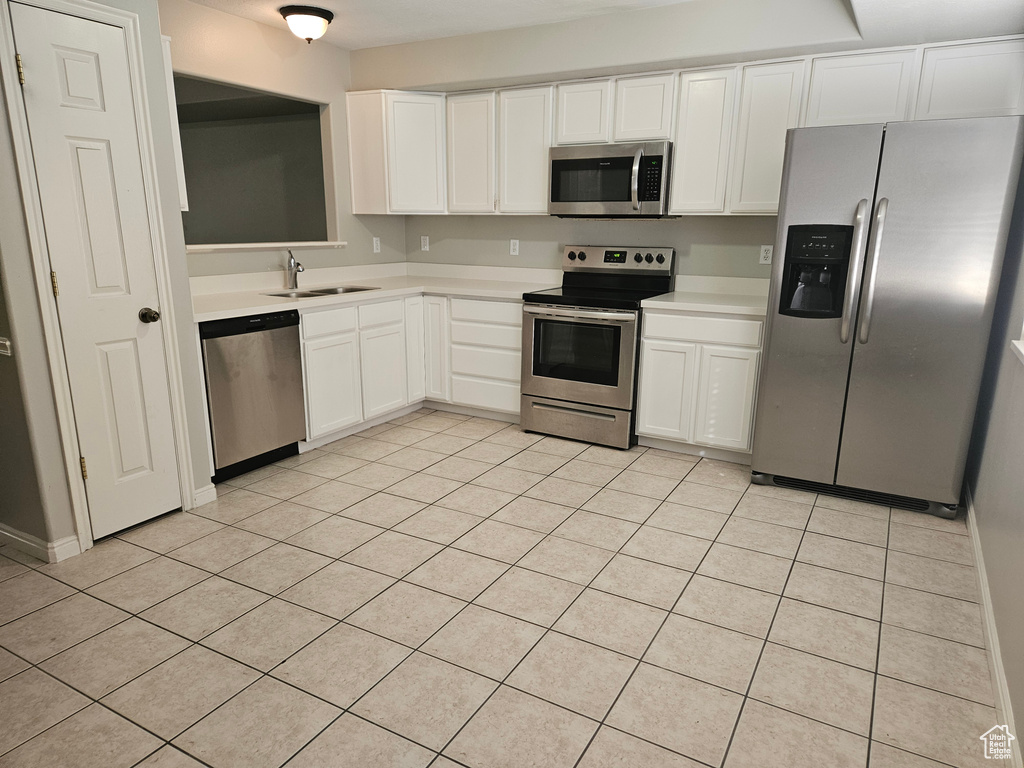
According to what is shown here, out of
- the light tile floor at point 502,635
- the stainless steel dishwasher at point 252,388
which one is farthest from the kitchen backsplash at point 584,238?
the stainless steel dishwasher at point 252,388

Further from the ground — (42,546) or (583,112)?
(583,112)

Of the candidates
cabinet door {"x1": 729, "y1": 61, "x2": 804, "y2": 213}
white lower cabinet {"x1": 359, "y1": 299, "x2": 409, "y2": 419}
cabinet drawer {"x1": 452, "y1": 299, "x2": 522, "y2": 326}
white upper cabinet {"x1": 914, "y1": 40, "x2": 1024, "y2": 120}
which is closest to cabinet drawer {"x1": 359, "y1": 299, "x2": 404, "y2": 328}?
white lower cabinet {"x1": 359, "y1": 299, "x2": 409, "y2": 419}

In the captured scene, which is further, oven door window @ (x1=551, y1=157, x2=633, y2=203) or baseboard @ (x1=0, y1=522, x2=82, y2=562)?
oven door window @ (x1=551, y1=157, x2=633, y2=203)

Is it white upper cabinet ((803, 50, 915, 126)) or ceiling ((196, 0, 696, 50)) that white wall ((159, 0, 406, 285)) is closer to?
ceiling ((196, 0, 696, 50))

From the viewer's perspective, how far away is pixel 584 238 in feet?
14.8

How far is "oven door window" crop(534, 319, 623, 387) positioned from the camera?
152 inches

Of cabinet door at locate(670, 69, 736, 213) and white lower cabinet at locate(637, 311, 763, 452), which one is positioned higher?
cabinet door at locate(670, 69, 736, 213)

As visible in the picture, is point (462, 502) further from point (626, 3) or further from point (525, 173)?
point (626, 3)

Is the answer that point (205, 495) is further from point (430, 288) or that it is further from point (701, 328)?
point (701, 328)

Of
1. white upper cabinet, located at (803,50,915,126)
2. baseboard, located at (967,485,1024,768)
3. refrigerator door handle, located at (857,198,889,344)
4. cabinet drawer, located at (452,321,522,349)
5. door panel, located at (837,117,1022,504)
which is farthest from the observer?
cabinet drawer, located at (452,321,522,349)

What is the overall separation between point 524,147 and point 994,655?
11.7ft

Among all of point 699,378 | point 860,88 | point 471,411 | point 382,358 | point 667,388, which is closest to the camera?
point 860,88

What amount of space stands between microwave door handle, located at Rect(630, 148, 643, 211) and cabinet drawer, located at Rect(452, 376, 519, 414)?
53.5 inches

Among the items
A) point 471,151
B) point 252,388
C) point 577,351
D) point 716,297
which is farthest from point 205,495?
point 716,297
